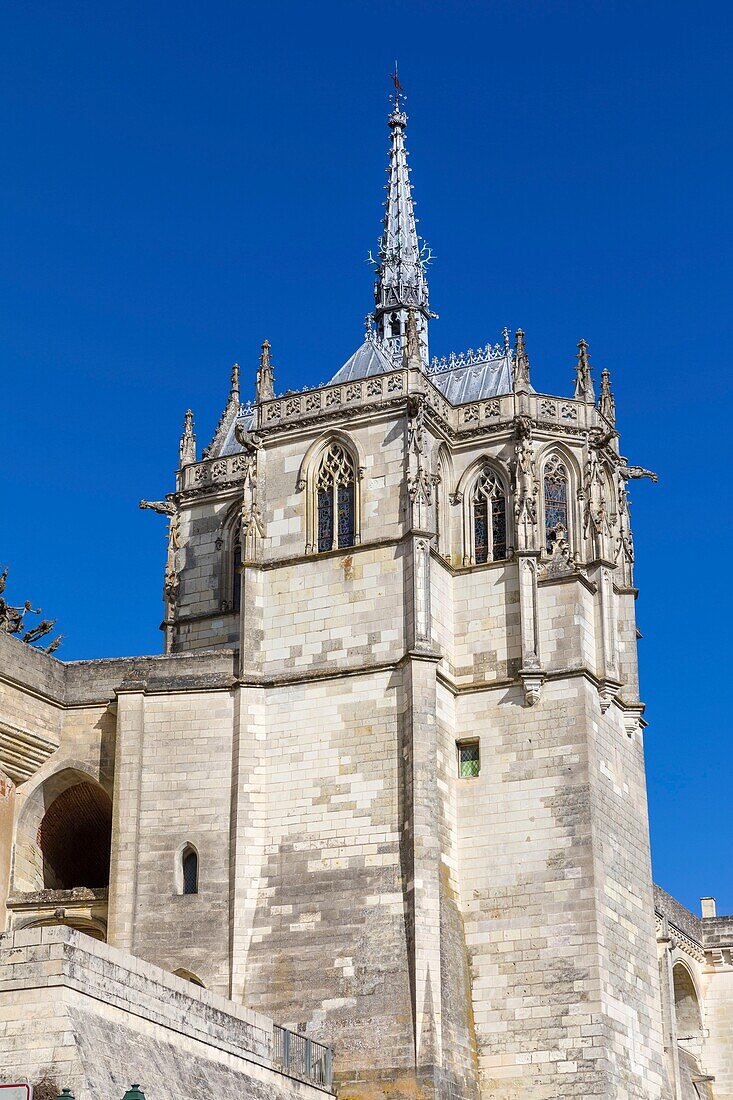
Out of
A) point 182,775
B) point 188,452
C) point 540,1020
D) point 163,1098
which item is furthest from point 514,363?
point 163,1098

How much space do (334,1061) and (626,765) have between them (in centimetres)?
1036

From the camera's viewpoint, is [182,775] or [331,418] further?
[331,418]

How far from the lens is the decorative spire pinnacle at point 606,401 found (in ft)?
150

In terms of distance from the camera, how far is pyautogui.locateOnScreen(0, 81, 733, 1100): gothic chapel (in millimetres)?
37281

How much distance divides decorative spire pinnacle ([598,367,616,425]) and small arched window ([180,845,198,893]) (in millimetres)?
15444

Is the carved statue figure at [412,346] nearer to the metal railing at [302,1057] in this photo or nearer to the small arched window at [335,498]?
the small arched window at [335,498]

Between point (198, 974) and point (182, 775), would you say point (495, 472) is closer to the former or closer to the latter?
point (182, 775)

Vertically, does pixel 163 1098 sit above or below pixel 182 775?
below

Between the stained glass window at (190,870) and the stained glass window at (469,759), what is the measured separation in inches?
248

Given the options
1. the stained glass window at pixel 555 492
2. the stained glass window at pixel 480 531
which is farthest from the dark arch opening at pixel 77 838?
the stained glass window at pixel 555 492

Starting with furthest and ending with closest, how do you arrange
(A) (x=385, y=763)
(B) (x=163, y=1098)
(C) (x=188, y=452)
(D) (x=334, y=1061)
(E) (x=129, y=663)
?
(C) (x=188, y=452)
(E) (x=129, y=663)
(A) (x=385, y=763)
(D) (x=334, y=1061)
(B) (x=163, y=1098)

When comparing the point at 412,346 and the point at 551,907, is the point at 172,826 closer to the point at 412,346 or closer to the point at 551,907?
the point at 551,907

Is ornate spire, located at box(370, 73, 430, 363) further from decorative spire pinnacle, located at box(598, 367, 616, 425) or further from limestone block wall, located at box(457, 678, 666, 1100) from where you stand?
limestone block wall, located at box(457, 678, 666, 1100)

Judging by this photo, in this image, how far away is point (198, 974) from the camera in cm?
3775
